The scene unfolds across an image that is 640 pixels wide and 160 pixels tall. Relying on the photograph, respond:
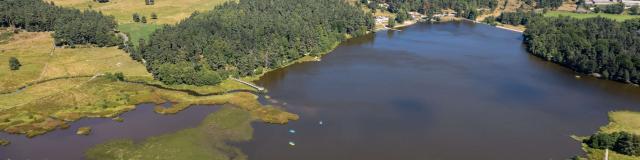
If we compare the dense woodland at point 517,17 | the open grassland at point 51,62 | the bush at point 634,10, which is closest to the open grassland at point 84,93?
the open grassland at point 51,62

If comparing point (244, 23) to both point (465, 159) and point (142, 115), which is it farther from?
point (465, 159)

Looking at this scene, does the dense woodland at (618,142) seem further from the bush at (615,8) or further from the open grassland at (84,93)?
the bush at (615,8)

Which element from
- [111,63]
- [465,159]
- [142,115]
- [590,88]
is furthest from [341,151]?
[111,63]

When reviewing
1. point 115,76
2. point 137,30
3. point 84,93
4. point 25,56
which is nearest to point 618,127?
point 115,76

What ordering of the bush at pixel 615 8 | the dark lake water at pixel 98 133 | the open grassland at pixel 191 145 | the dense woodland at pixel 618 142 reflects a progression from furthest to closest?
the bush at pixel 615 8 < the dark lake water at pixel 98 133 < the open grassland at pixel 191 145 < the dense woodland at pixel 618 142

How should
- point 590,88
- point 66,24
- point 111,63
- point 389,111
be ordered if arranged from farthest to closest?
point 66,24, point 111,63, point 590,88, point 389,111

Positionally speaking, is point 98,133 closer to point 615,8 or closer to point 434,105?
point 434,105

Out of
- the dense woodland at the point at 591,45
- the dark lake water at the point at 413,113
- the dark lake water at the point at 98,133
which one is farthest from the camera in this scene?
the dense woodland at the point at 591,45
